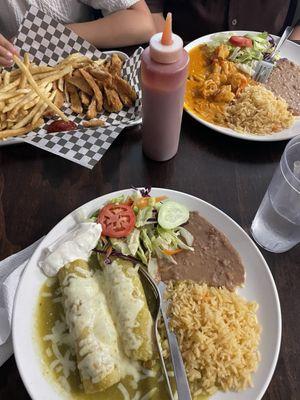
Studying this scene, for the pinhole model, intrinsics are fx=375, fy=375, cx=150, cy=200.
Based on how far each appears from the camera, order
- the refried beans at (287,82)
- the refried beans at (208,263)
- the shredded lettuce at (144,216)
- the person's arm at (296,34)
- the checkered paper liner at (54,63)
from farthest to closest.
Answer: the person's arm at (296,34), the refried beans at (287,82), the checkered paper liner at (54,63), the shredded lettuce at (144,216), the refried beans at (208,263)

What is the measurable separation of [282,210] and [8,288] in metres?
0.97

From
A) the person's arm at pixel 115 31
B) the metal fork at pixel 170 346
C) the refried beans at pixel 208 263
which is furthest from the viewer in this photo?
the person's arm at pixel 115 31

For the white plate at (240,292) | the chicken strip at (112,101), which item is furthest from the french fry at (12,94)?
the white plate at (240,292)

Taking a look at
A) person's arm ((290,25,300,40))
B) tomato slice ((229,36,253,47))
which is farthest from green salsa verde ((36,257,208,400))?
person's arm ((290,25,300,40))

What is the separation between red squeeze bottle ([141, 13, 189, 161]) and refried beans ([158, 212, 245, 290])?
1.37 ft

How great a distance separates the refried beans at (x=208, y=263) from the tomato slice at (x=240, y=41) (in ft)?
4.18

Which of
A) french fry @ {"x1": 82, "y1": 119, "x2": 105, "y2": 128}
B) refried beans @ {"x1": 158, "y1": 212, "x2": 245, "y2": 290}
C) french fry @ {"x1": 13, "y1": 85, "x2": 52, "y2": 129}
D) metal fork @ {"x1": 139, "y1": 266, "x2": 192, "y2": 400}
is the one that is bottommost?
metal fork @ {"x1": 139, "y1": 266, "x2": 192, "y2": 400}

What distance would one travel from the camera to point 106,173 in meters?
1.60

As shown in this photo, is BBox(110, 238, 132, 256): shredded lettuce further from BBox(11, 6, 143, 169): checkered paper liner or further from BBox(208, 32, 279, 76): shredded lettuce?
BBox(208, 32, 279, 76): shredded lettuce

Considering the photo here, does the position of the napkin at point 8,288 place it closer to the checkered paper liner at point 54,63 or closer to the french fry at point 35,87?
the checkered paper liner at point 54,63

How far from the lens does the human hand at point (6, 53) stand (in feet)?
5.83

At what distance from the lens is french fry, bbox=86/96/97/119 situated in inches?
69.9

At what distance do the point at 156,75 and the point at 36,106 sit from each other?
2.15ft

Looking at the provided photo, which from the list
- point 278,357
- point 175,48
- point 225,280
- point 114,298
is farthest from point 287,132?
point 114,298
